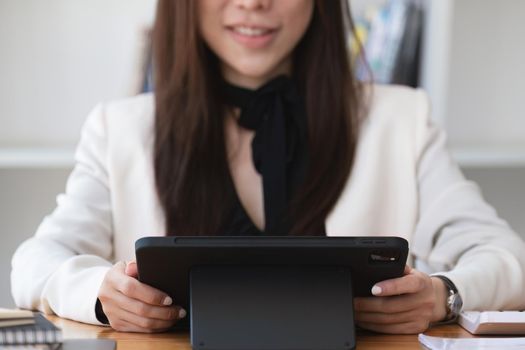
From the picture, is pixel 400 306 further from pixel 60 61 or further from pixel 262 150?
pixel 60 61

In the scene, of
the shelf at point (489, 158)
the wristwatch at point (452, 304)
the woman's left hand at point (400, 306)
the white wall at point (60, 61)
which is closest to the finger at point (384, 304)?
the woman's left hand at point (400, 306)

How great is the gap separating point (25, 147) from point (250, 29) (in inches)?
47.0

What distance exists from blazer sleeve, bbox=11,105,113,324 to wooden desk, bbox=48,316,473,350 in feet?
0.18

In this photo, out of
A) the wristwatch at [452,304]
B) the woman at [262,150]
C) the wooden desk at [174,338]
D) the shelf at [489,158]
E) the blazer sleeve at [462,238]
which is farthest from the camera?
the shelf at [489,158]

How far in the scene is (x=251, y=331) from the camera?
3.59ft

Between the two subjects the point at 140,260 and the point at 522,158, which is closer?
the point at 140,260

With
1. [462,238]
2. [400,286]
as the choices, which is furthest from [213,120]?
[400,286]

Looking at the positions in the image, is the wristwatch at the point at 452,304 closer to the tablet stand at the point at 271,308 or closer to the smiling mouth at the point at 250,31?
the tablet stand at the point at 271,308

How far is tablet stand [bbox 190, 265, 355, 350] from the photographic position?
1093 mm

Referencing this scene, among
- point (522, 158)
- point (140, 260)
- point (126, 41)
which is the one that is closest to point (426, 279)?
point (140, 260)

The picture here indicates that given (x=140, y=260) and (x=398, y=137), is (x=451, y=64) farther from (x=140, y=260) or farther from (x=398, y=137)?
(x=140, y=260)

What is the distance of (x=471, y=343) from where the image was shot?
115 centimetres

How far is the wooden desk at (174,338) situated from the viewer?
1.17m

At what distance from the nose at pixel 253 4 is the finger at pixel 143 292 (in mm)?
778
